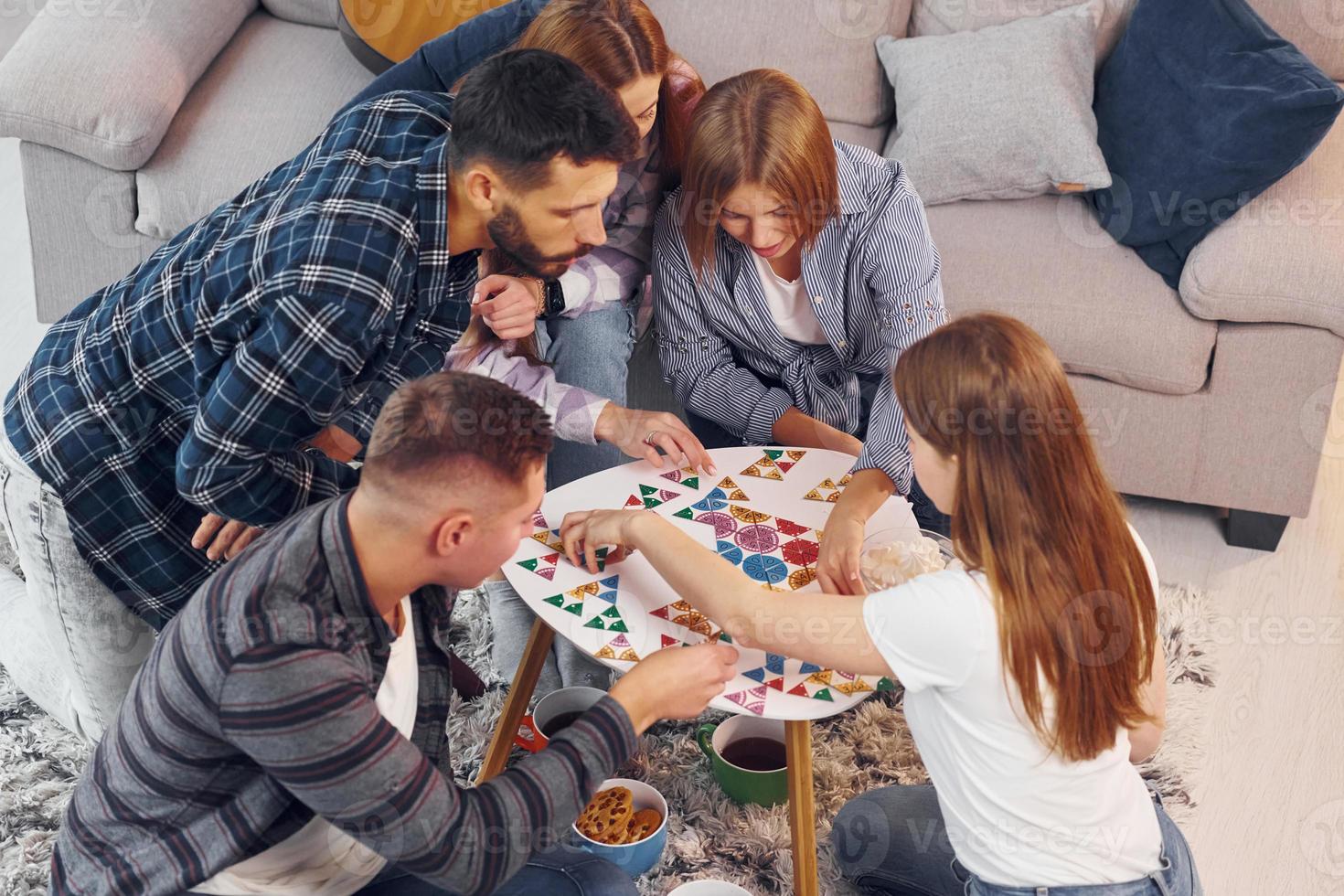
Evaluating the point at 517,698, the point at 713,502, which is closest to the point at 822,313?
the point at 713,502

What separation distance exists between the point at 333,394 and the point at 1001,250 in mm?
1394

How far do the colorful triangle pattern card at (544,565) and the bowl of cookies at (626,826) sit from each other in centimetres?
30

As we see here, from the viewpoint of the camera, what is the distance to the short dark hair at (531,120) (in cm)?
131

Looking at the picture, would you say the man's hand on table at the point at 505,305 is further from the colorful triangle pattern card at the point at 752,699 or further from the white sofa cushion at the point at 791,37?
the white sofa cushion at the point at 791,37

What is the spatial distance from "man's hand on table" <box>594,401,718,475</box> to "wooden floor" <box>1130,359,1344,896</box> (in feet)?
2.98

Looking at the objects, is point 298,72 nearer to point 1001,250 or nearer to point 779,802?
point 1001,250

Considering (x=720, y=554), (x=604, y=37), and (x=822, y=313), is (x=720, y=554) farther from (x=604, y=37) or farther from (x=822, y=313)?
(x=604, y=37)

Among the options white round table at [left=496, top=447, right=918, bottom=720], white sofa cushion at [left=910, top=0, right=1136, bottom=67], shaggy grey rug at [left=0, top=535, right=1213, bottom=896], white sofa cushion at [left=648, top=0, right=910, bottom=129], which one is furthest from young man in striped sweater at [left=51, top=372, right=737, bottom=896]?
white sofa cushion at [left=910, top=0, right=1136, bottom=67]

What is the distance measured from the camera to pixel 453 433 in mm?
1102

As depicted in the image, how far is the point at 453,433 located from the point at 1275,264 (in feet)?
5.33

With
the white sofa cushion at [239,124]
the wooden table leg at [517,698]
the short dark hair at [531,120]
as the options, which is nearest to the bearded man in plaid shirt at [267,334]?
the short dark hair at [531,120]

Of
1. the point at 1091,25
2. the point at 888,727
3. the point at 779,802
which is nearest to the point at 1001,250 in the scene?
the point at 1091,25

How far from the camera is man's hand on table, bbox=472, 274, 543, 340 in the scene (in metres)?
1.79
